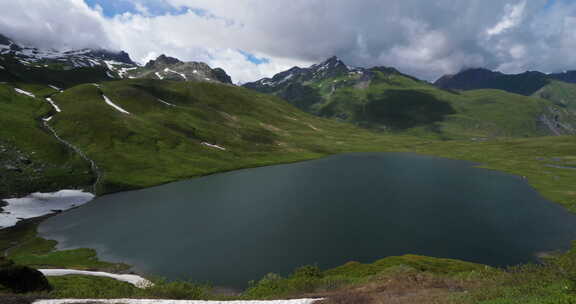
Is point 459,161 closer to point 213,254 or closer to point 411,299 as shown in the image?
point 213,254

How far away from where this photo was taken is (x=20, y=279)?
2984cm

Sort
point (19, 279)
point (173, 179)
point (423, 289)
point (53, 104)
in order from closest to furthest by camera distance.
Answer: point (423, 289)
point (19, 279)
point (173, 179)
point (53, 104)

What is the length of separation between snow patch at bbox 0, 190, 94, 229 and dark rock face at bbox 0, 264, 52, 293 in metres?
67.6

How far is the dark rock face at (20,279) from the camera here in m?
28.7

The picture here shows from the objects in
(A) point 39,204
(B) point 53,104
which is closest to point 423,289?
(A) point 39,204

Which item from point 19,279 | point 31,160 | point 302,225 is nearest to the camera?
point 19,279

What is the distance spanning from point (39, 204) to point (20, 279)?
84332 mm

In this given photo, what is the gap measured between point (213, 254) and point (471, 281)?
4787cm

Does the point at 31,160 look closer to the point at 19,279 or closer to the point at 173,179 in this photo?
the point at 173,179

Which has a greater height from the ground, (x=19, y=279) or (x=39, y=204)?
(x=19, y=279)

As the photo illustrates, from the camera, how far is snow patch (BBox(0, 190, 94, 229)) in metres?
84.2

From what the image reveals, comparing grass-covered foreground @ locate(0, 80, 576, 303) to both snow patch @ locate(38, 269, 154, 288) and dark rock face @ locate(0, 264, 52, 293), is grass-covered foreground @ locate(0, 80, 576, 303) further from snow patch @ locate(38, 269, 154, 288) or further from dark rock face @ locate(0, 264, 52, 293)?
snow patch @ locate(38, 269, 154, 288)

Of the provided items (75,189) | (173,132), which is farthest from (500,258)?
(173,132)

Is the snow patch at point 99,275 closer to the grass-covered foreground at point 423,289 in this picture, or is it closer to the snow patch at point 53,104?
the grass-covered foreground at point 423,289
